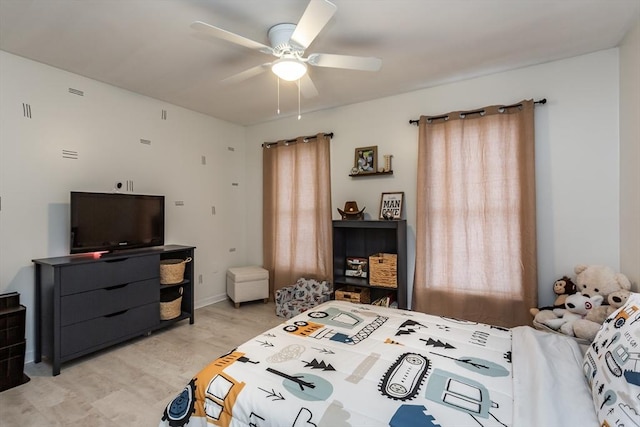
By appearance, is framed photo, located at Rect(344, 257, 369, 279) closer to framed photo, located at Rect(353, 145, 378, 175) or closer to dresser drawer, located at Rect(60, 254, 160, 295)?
framed photo, located at Rect(353, 145, 378, 175)

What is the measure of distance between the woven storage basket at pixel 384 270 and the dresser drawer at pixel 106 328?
227 cm

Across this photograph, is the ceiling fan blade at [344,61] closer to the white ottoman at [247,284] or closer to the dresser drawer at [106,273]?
the dresser drawer at [106,273]

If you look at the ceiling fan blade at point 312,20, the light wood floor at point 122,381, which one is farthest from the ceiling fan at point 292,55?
the light wood floor at point 122,381

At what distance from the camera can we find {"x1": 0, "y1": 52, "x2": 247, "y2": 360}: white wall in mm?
2496

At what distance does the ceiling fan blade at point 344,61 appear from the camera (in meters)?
2.04

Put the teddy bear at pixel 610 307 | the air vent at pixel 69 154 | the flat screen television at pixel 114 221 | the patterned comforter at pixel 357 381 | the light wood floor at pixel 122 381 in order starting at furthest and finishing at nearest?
the air vent at pixel 69 154
the flat screen television at pixel 114 221
the teddy bear at pixel 610 307
the light wood floor at pixel 122 381
the patterned comforter at pixel 357 381

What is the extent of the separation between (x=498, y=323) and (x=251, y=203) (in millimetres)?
3505

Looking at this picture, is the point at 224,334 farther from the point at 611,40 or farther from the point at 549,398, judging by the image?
the point at 611,40

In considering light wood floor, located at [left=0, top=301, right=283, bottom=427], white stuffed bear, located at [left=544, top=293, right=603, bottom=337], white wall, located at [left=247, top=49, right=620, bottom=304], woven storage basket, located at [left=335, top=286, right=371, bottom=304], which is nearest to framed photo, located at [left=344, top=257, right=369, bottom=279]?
woven storage basket, located at [left=335, top=286, right=371, bottom=304]

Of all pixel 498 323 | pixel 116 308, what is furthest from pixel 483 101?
pixel 116 308

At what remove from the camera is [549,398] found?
1.09 metres

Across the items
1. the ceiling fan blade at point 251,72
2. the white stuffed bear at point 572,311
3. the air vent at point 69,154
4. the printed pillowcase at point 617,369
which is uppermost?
the ceiling fan blade at point 251,72

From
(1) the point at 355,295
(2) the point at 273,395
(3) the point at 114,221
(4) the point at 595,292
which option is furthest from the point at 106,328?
(4) the point at 595,292

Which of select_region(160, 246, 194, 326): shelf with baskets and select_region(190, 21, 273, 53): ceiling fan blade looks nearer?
select_region(190, 21, 273, 53): ceiling fan blade
